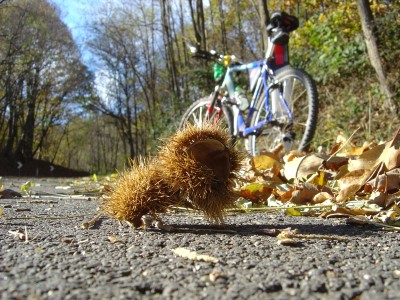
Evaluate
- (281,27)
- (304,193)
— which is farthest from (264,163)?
(281,27)

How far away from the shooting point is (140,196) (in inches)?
61.9

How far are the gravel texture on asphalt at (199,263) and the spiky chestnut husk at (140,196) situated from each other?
0.24 feet

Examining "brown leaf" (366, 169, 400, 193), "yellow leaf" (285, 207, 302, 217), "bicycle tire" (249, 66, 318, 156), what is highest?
"bicycle tire" (249, 66, 318, 156)

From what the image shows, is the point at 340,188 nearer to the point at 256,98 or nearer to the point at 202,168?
the point at 202,168

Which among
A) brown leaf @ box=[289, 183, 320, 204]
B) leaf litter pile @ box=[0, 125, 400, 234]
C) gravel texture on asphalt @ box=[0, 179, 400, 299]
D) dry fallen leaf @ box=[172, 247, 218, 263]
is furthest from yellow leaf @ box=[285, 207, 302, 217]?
dry fallen leaf @ box=[172, 247, 218, 263]

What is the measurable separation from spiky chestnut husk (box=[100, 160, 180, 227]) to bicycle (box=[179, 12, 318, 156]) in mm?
2927

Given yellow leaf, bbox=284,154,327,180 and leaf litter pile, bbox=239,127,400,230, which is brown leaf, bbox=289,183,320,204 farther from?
yellow leaf, bbox=284,154,327,180

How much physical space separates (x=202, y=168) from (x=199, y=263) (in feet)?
1.56

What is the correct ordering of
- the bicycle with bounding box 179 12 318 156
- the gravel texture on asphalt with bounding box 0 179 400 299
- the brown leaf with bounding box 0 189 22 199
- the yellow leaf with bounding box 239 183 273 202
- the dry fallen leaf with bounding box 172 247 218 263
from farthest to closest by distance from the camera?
the bicycle with bounding box 179 12 318 156 < the brown leaf with bounding box 0 189 22 199 < the yellow leaf with bounding box 239 183 273 202 < the dry fallen leaf with bounding box 172 247 218 263 < the gravel texture on asphalt with bounding box 0 179 400 299

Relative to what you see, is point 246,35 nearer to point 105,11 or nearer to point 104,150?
point 105,11

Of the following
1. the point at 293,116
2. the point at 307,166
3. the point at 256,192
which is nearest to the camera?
the point at 256,192

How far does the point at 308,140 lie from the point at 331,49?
16.0 feet

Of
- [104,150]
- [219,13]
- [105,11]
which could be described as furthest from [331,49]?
[104,150]

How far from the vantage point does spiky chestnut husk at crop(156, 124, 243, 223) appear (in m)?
1.52
